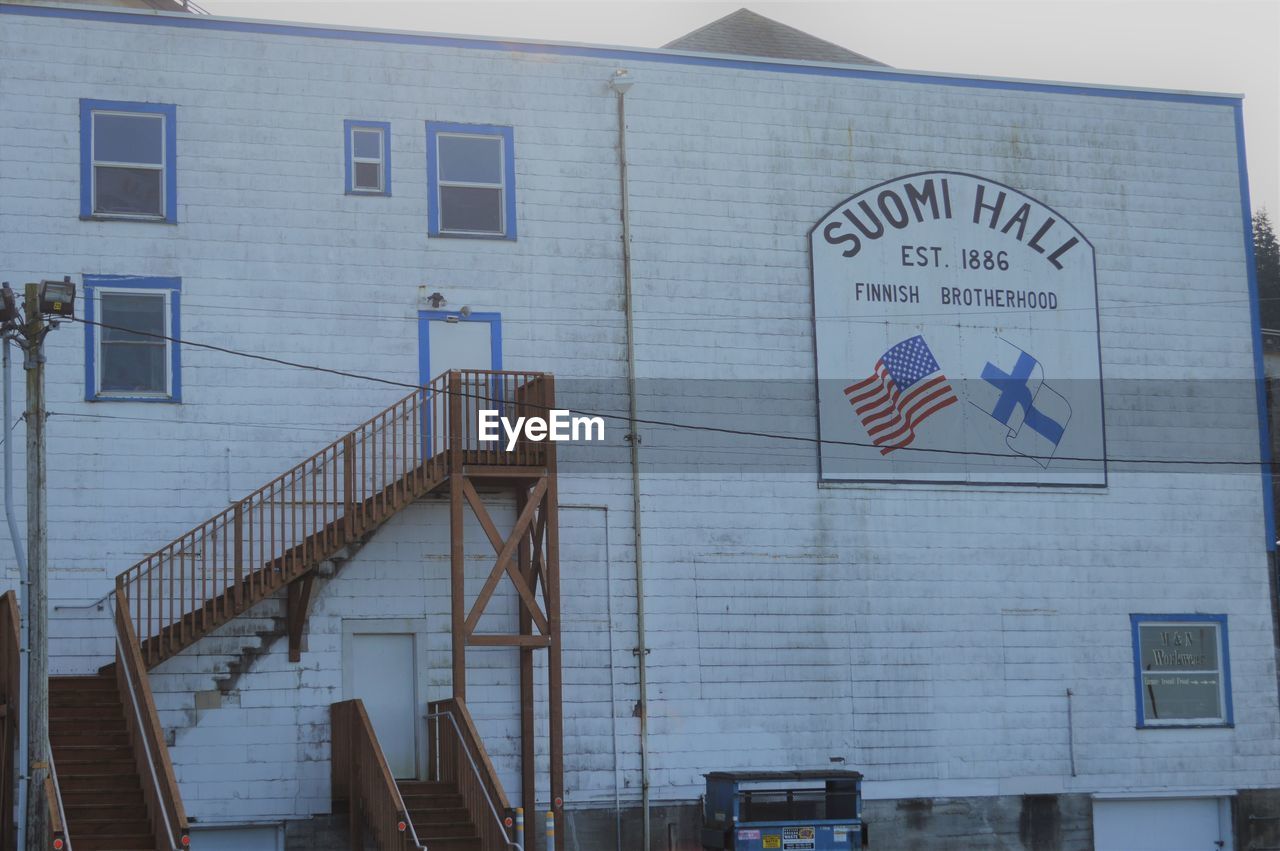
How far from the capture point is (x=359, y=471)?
2742cm

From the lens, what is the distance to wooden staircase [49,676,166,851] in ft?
69.3

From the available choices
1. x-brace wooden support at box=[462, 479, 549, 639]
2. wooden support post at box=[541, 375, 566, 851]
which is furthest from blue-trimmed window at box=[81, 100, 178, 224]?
wooden support post at box=[541, 375, 566, 851]

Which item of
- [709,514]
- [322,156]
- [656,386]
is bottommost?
[709,514]

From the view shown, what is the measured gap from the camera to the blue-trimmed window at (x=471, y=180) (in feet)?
93.4

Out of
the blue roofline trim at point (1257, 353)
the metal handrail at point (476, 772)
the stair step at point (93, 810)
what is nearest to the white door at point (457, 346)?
the metal handrail at point (476, 772)

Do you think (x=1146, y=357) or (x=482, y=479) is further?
(x=1146, y=357)

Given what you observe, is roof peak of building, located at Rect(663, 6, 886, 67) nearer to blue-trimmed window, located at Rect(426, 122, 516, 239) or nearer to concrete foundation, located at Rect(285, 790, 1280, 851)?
blue-trimmed window, located at Rect(426, 122, 516, 239)

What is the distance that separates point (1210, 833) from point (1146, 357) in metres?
8.37

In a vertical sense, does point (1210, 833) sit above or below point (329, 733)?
below

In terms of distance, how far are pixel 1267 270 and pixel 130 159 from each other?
6481 cm

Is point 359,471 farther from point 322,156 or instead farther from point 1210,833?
point 1210,833

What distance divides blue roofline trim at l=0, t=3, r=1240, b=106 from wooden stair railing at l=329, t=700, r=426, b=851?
10.5 metres

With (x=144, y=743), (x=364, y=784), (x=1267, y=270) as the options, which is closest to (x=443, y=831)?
(x=364, y=784)

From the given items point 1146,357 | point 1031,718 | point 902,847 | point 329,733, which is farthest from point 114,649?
point 1146,357
